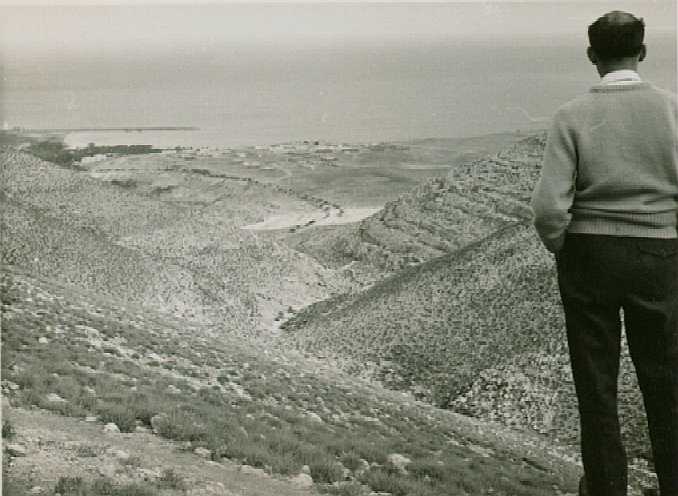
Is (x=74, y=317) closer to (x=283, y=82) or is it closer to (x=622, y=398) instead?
(x=283, y=82)

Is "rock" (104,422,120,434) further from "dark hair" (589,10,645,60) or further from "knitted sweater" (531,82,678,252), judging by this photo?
"dark hair" (589,10,645,60)

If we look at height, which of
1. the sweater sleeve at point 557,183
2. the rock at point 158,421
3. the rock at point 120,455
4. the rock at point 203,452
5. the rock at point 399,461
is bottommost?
the rock at point 399,461

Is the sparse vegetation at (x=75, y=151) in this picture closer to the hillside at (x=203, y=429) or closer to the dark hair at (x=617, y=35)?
the hillside at (x=203, y=429)

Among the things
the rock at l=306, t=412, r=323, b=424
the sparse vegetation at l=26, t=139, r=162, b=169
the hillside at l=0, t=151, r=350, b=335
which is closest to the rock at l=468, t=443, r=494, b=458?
the rock at l=306, t=412, r=323, b=424

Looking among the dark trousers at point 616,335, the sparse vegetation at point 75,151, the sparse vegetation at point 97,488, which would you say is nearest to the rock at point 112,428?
the sparse vegetation at point 97,488

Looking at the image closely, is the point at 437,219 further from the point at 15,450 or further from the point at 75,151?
the point at 15,450

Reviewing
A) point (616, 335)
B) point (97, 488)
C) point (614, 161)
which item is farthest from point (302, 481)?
point (614, 161)

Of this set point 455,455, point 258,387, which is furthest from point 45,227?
point 455,455
